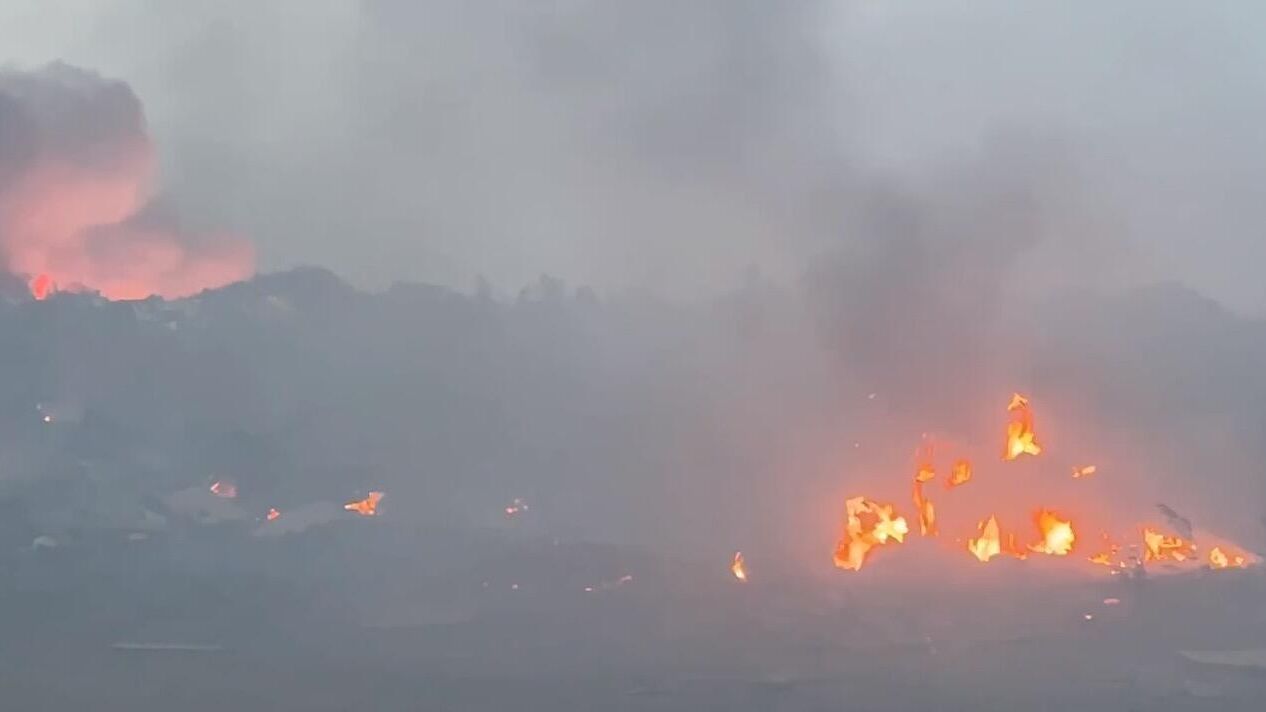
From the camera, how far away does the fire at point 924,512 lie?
215 ft

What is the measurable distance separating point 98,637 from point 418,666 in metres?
16.0

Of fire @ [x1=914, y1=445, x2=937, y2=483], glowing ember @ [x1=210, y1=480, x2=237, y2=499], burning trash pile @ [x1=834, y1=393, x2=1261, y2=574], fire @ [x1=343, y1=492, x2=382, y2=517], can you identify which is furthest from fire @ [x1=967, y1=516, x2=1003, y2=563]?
glowing ember @ [x1=210, y1=480, x2=237, y2=499]

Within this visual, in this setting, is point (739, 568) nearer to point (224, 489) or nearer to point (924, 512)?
point (924, 512)

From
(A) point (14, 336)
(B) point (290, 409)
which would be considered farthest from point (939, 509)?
(A) point (14, 336)

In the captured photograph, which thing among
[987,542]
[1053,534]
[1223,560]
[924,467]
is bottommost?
[1223,560]

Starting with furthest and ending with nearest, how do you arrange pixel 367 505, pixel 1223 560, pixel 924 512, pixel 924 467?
pixel 367 505, pixel 924 467, pixel 924 512, pixel 1223 560

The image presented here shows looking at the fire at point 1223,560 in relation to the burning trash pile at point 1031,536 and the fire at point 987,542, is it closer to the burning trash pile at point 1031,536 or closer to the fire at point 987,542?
the burning trash pile at point 1031,536

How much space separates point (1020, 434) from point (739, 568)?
54.4 feet

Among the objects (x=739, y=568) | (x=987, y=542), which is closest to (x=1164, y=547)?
(x=987, y=542)

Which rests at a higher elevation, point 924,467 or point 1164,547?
point 924,467

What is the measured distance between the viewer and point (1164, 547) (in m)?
63.7

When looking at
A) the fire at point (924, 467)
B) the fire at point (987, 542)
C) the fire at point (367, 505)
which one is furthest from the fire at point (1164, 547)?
the fire at point (367, 505)

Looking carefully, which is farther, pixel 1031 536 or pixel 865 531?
pixel 865 531

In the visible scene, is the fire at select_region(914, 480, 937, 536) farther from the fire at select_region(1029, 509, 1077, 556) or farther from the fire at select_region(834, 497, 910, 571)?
the fire at select_region(1029, 509, 1077, 556)
